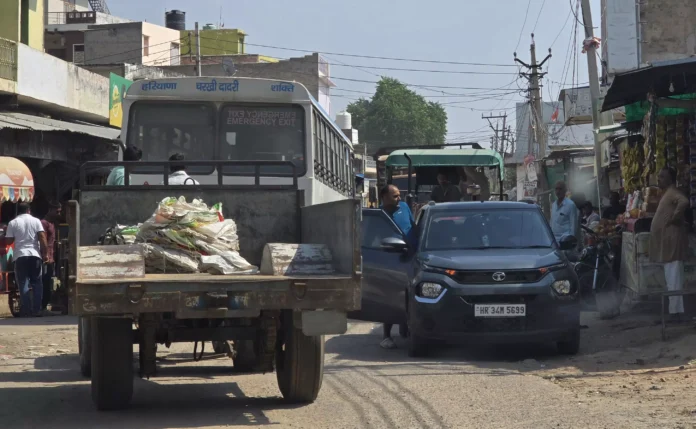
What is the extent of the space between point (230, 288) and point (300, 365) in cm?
106

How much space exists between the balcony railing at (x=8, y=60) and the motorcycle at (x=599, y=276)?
1369 cm

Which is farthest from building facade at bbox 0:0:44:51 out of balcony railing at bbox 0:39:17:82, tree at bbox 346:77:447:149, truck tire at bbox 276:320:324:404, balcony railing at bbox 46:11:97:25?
tree at bbox 346:77:447:149

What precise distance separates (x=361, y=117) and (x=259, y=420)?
104 meters

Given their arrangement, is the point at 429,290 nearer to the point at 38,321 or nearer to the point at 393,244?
the point at 393,244

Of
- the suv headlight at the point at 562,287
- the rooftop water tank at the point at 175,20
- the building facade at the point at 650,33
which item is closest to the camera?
the suv headlight at the point at 562,287

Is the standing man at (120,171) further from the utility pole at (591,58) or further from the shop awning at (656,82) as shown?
the utility pole at (591,58)

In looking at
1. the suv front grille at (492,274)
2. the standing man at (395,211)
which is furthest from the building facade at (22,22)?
the suv front grille at (492,274)

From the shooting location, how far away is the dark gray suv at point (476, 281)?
1025 cm

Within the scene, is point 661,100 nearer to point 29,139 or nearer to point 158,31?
point 29,139

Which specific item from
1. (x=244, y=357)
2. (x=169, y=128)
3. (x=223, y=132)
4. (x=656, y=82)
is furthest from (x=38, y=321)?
(x=656, y=82)

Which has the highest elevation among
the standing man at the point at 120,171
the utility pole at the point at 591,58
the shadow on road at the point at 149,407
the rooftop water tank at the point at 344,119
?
the rooftop water tank at the point at 344,119

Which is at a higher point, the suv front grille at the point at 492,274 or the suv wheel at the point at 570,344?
the suv front grille at the point at 492,274

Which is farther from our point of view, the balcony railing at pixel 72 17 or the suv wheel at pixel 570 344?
the balcony railing at pixel 72 17

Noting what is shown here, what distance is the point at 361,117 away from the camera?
4333 inches
